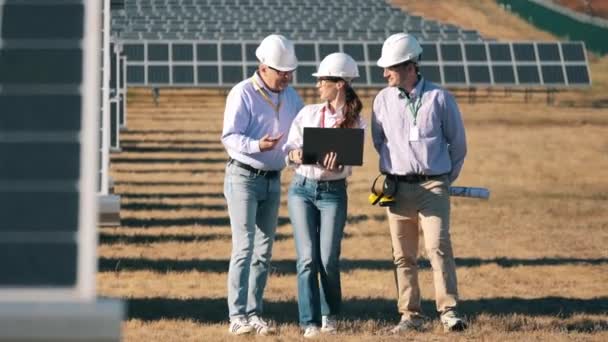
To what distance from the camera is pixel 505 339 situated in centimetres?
1035

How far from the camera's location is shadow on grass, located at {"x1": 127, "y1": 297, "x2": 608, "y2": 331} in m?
11.5

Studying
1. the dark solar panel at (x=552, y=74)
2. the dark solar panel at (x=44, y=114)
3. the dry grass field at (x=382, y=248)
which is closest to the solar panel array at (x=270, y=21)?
the dark solar panel at (x=552, y=74)

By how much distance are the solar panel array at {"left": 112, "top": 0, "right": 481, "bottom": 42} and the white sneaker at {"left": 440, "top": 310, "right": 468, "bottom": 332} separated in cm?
4412

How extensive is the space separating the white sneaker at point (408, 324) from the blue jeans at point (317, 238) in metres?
0.39

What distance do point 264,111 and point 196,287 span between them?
3.19 m

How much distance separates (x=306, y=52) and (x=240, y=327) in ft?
132

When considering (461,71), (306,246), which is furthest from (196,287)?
(461,71)

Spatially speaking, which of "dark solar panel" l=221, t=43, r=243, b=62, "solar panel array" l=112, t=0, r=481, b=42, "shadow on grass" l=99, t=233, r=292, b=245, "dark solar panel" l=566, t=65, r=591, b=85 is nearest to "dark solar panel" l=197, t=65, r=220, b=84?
"dark solar panel" l=221, t=43, r=243, b=62

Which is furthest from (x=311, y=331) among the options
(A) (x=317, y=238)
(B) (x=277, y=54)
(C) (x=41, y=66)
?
(C) (x=41, y=66)

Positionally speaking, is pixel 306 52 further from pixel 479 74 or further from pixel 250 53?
pixel 479 74

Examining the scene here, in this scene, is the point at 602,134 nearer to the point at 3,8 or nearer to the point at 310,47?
the point at 310,47

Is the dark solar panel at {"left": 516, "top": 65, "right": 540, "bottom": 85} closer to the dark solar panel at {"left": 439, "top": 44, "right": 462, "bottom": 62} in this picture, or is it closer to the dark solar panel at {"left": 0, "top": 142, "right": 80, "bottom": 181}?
the dark solar panel at {"left": 439, "top": 44, "right": 462, "bottom": 62}

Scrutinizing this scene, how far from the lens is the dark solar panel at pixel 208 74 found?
48.4m

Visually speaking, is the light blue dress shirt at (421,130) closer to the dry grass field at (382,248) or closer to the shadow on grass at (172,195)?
the dry grass field at (382,248)
